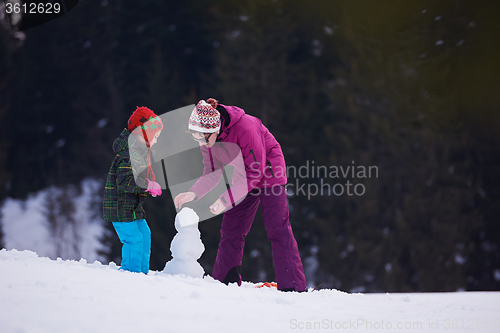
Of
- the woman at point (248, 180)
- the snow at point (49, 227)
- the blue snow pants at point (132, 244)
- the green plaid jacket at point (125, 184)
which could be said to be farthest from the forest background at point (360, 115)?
the green plaid jacket at point (125, 184)

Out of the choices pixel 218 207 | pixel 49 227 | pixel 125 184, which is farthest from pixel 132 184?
pixel 49 227

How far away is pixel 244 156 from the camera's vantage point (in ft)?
12.6

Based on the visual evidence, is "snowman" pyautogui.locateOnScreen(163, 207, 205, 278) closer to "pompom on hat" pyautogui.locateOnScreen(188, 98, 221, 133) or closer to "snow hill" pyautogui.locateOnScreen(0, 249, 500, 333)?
"snow hill" pyautogui.locateOnScreen(0, 249, 500, 333)

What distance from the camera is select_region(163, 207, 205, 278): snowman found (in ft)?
12.9

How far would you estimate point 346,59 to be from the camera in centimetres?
1145

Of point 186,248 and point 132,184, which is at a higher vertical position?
point 132,184

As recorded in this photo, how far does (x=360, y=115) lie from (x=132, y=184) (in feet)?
26.6

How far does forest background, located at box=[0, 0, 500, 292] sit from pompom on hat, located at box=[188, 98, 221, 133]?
24.2ft

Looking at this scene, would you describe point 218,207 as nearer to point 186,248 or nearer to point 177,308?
point 186,248

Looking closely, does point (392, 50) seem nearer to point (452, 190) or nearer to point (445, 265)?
point (452, 190)

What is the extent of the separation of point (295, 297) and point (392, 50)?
8.68 m

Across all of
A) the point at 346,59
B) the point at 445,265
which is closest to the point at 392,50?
the point at 346,59

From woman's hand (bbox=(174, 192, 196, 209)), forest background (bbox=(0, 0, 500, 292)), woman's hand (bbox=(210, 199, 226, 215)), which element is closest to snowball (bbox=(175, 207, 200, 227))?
woman's hand (bbox=(174, 192, 196, 209))

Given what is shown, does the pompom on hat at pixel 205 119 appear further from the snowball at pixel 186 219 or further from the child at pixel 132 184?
the snowball at pixel 186 219
